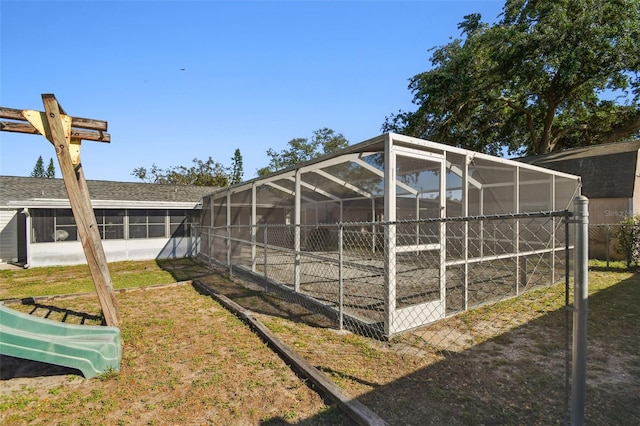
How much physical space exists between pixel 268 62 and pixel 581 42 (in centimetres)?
1237

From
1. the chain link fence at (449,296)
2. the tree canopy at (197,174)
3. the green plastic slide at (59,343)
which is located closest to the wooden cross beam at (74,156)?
the green plastic slide at (59,343)

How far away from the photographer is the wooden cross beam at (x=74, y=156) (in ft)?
12.4

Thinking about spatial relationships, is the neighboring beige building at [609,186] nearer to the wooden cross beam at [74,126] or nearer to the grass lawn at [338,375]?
the grass lawn at [338,375]

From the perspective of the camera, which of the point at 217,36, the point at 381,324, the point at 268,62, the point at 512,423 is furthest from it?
the point at 268,62

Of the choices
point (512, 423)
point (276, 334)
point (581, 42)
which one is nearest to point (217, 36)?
point (276, 334)

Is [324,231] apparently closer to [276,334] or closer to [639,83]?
[276,334]

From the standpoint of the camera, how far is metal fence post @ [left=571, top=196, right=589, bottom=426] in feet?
4.21

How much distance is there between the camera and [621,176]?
35.9 feet

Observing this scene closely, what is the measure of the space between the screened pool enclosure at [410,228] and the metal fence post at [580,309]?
1.54ft

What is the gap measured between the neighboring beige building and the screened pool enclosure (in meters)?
4.27

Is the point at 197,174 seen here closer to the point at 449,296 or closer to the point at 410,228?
the point at 410,228

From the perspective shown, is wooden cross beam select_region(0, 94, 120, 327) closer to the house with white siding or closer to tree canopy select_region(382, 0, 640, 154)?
the house with white siding

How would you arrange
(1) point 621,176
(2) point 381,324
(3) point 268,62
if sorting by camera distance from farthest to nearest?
(1) point 621,176 → (3) point 268,62 → (2) point 381,324

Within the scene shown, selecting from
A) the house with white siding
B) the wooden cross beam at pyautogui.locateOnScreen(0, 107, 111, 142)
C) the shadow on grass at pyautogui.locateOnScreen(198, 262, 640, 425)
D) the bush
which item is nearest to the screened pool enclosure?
the shadow on grass at pyautogui.locateOnScreen(198, 262, 640, 425)
